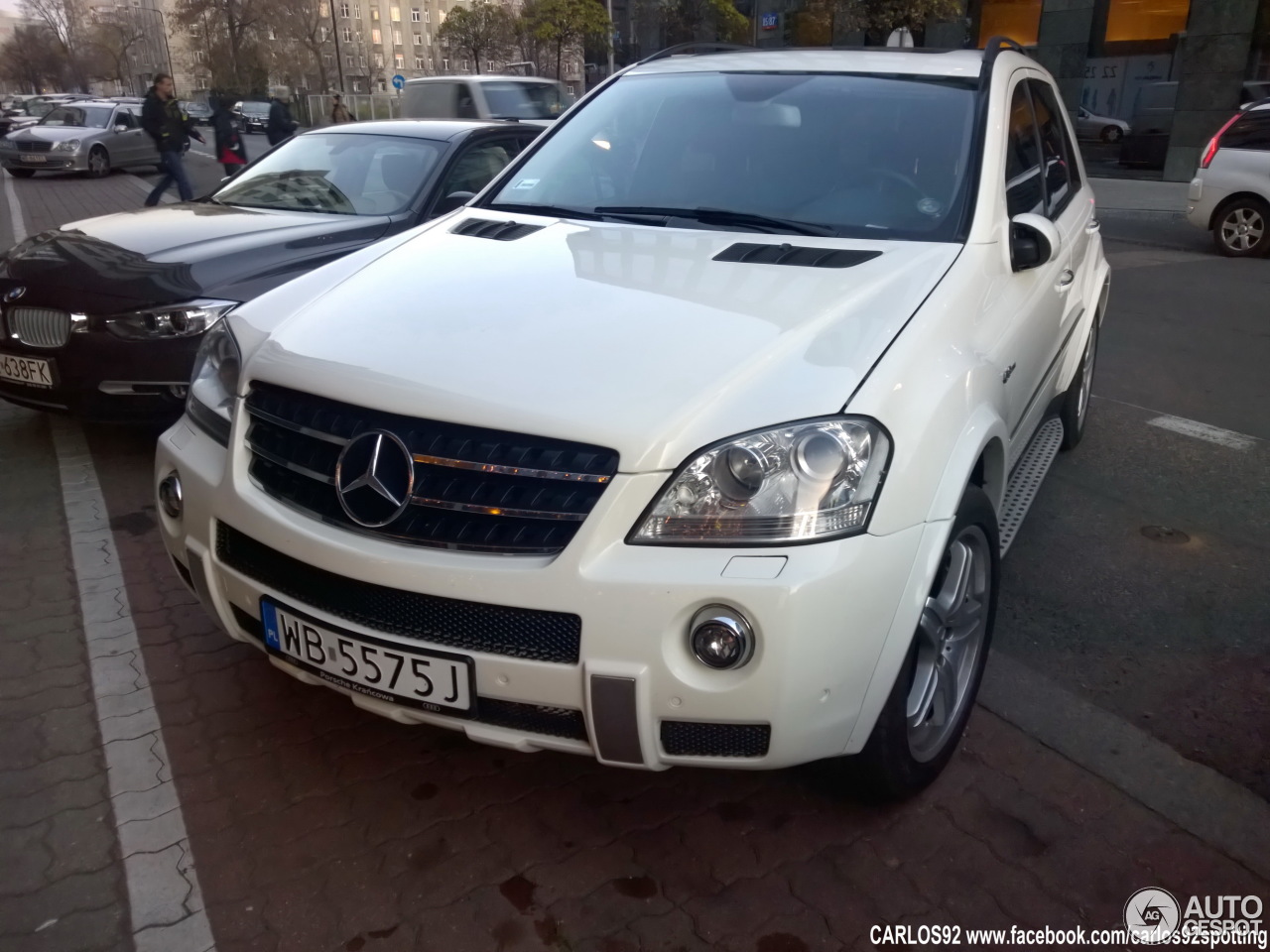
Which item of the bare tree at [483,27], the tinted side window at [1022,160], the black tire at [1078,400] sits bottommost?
the black tire at [1078,400]

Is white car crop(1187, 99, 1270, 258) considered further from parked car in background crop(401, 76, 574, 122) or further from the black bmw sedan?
A: the black bmw sedan

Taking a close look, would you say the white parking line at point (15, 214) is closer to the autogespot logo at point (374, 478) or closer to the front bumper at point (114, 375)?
the front bumper at point (114, 375)

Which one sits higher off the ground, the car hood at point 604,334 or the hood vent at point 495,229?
the hood vent at point 495,229

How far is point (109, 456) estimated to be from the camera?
5.07 metres

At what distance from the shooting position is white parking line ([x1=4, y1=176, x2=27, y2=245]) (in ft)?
40.8

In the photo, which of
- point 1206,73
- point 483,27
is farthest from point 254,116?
point 1206,73

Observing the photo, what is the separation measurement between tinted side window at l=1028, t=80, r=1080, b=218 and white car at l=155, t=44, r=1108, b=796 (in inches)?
35.8

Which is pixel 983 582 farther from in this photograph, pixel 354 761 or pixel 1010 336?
pixel 354 761

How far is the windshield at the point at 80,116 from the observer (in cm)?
2175

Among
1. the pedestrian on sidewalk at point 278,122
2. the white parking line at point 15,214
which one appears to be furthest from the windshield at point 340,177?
the pedestrian on sidewalk at point 278,122

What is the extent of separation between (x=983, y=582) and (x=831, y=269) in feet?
2.91

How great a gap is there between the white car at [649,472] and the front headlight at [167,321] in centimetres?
172

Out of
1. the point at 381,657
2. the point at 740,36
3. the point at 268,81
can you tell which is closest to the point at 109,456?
the point at 381,657

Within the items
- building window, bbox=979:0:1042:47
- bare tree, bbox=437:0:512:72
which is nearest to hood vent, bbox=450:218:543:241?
building window, bbox=979:0:1042:47
